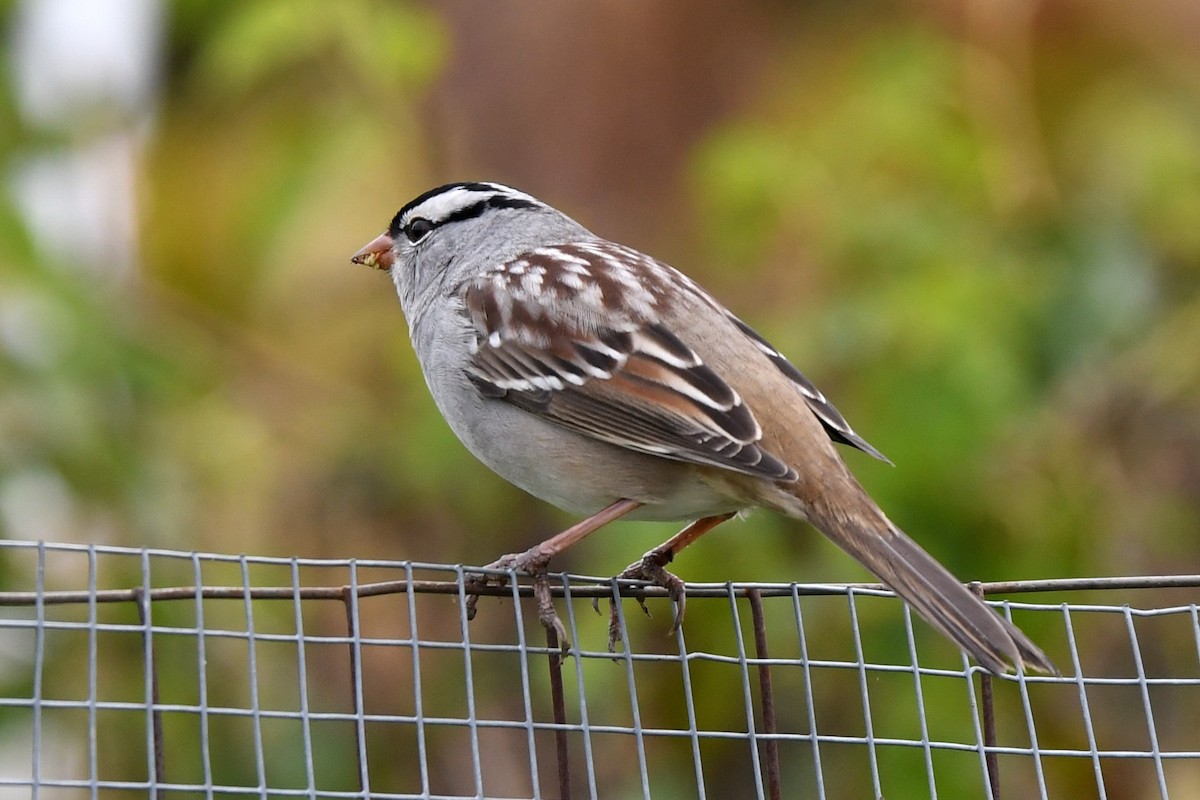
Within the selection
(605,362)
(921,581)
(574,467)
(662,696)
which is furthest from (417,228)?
(921,581)

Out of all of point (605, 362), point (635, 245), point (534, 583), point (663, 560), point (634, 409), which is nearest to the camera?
point (534, 583)

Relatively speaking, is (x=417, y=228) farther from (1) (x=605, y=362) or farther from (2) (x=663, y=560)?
(2) (x=663, y=560)

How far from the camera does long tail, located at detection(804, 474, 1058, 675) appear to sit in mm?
2799

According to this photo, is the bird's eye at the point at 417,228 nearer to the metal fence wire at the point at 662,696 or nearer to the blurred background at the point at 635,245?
the blurred background at the point at 635,245

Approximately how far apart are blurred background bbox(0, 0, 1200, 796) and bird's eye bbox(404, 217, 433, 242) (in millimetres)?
774

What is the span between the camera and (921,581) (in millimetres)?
3043

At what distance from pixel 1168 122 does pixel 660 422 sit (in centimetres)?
303

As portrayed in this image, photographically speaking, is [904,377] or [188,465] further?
A: [188,465]

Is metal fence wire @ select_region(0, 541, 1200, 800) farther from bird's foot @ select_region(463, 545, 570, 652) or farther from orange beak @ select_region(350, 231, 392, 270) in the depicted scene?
orange beak @ select_region(350, 231, 392, 270)

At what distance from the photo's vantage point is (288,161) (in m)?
5.79

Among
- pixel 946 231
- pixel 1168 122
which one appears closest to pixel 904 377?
pixel 946 231

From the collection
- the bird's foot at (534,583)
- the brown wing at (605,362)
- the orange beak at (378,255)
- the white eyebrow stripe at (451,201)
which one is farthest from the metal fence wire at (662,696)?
the white eyebrow stripe at (451,201)

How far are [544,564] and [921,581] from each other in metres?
0.87

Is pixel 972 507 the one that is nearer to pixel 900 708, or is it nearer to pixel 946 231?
pixel 900 708
